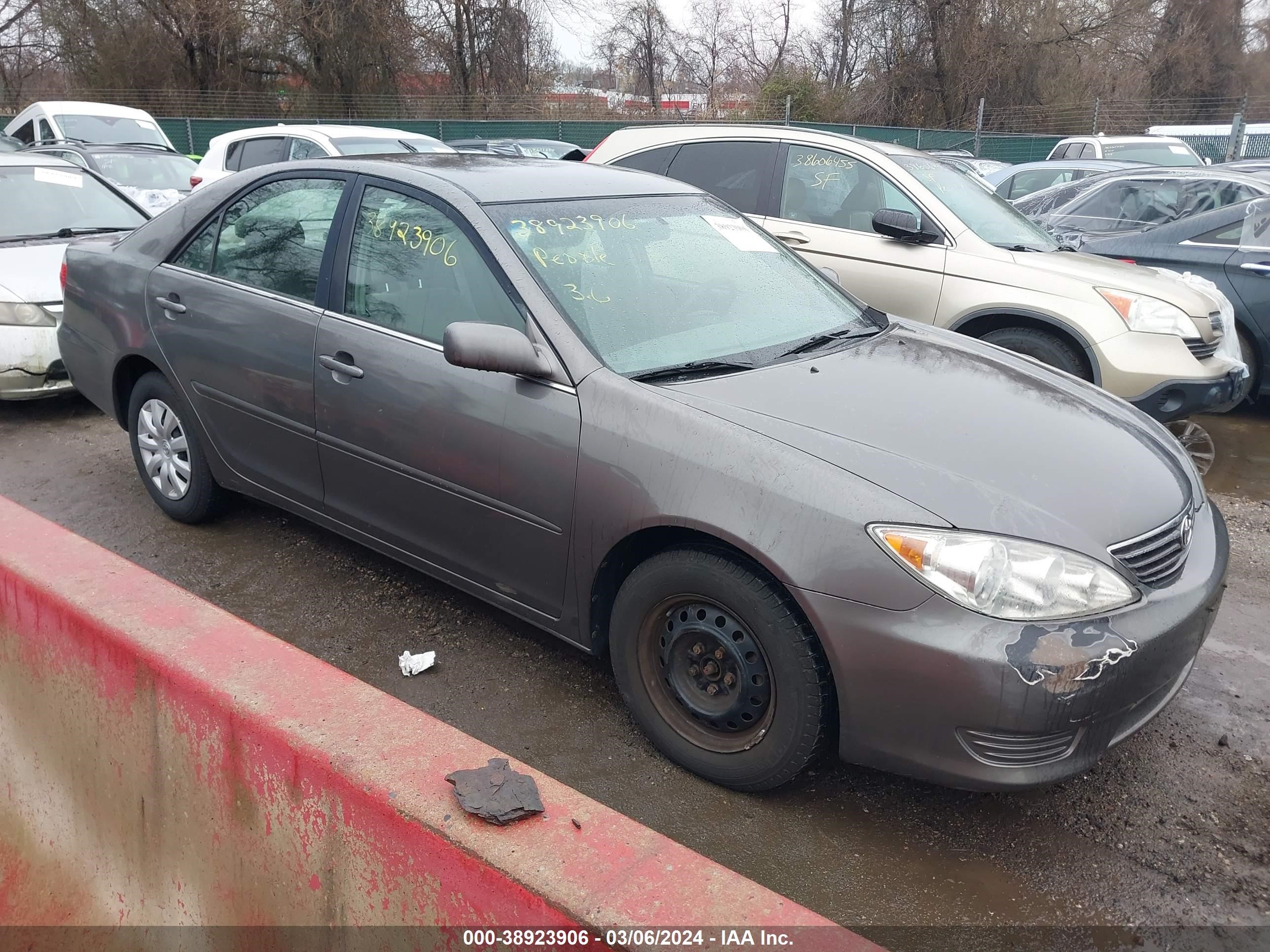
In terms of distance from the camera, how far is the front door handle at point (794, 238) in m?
6.26

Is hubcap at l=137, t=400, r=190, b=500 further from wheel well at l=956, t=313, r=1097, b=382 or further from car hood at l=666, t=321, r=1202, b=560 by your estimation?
wheel well at l=956, t=313, r=1097, b=382

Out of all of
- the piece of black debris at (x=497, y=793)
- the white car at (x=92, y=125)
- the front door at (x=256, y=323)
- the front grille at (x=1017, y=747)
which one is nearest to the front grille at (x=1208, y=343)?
the front grille at (x=1017, y=747)

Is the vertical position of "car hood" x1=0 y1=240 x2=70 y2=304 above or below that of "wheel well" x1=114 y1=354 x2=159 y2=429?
above

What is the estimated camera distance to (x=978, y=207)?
6.27 m

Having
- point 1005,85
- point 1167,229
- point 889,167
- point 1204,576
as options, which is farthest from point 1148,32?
point 1204,576

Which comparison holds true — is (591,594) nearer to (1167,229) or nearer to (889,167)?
(889,167)

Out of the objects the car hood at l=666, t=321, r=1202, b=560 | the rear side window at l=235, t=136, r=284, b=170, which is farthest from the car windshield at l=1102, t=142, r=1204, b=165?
the car hood at l=666, t=321, r=1202, b=560

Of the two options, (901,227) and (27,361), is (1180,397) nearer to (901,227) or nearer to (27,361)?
(901,227)

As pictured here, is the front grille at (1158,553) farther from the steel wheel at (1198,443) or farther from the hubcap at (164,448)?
the hubcap at (164,448)

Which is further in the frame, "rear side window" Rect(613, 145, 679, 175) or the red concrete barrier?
"rear side window" Rect(613, 145, 679, 175)

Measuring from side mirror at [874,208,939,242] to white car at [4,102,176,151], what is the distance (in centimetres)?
Result: 1318

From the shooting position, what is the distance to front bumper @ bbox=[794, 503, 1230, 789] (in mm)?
2365

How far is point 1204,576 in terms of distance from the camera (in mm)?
Answer: 2812

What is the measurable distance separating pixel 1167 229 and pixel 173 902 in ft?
24.7
